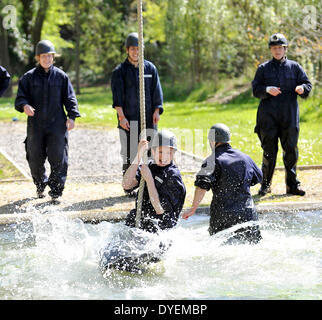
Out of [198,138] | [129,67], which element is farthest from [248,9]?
[129,67]

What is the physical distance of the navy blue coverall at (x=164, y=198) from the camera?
666cm

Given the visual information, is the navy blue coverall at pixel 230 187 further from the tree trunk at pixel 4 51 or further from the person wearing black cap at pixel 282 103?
the tree trunk at pixel 4 51

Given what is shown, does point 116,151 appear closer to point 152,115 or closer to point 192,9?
point 152,115

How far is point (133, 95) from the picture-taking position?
9.98 m

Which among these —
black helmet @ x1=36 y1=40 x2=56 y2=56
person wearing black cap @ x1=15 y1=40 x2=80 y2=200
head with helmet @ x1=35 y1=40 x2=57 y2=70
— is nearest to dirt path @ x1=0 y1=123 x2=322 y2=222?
person wearing black cap @ x1=15 y1=40 x2=80 y2=200

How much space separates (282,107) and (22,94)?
3506 mm

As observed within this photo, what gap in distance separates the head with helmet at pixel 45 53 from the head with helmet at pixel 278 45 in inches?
115

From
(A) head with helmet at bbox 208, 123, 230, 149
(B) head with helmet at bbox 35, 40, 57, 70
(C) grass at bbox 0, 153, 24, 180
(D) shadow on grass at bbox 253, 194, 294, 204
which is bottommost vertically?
(C) grass at bbox 0, 153, 24, 180

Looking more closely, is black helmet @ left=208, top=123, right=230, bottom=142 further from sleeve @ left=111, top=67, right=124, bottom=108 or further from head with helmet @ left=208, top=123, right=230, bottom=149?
sleeve @ left=111, top=67, right=124, bottom=108

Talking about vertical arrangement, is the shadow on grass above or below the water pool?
below

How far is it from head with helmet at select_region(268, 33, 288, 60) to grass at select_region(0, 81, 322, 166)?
3259mm

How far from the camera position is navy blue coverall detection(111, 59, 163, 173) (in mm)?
9930

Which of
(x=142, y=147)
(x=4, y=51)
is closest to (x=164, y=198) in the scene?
(x=142, y=147)

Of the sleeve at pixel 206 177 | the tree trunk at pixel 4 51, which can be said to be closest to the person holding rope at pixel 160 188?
the sleeve at pixel 206 177
